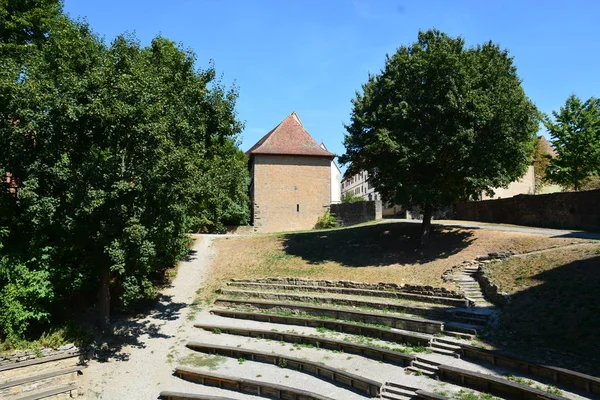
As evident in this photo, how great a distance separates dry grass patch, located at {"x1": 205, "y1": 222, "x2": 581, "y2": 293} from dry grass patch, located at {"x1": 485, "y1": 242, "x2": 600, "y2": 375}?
107 inches

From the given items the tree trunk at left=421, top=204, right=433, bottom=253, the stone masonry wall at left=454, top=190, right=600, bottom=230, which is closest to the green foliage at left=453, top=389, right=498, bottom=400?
the tree trunk at left=421, top=204, right=433, bottom=253

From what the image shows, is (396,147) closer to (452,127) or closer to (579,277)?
(452,127)

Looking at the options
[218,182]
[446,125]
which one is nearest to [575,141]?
[446,125]

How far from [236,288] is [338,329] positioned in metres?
8.15

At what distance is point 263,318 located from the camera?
743 inches

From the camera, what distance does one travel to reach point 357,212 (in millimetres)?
39312

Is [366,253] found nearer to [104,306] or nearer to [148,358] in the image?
[148,358]

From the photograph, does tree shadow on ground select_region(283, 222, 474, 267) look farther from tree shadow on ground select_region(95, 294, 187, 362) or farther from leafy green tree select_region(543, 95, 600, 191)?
leafy green tree select_region(543, 95, 600, 191)

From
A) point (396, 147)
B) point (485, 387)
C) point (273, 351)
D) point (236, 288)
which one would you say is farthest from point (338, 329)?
point (396, 147)

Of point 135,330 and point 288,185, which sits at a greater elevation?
point 288,185

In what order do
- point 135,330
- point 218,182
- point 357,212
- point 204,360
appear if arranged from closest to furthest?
point 204,360 < point 135,330 < point 218,182 < point 357,212

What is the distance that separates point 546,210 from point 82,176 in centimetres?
2665

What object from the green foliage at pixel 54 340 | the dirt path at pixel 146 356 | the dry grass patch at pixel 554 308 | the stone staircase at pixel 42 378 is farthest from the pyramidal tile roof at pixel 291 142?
the stone staircase at pixel 42 378

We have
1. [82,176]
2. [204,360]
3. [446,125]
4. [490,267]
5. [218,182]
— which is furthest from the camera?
[446,125]
